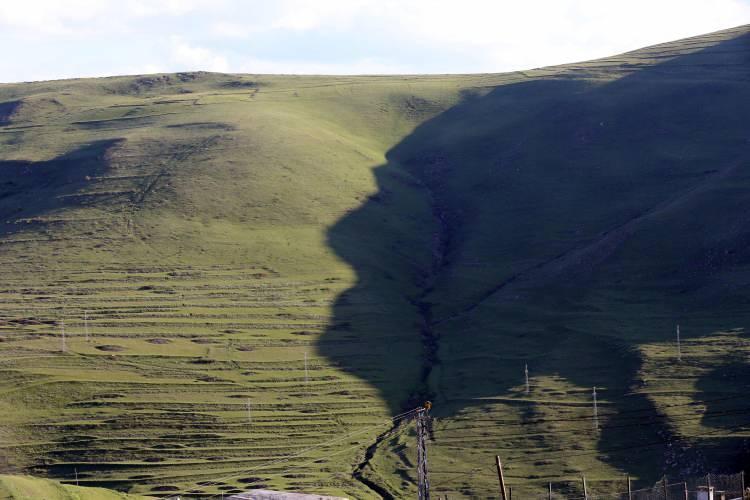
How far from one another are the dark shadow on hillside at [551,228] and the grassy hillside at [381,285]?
0.40 m

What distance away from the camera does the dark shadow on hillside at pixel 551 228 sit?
3935 inches

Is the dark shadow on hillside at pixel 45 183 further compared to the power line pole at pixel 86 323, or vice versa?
the dark shadow on hillside at pixel 45 183

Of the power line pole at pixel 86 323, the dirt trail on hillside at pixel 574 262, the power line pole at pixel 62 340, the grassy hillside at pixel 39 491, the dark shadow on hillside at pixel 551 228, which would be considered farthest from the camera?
the dirt trail on hillside at pixel 574 262

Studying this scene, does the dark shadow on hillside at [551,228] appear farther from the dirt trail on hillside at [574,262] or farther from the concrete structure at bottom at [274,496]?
the concrete structure at bottom at [274,496]

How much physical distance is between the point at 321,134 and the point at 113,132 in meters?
31.4

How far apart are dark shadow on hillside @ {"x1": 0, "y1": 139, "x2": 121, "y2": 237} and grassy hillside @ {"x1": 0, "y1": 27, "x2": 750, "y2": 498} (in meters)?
0.53

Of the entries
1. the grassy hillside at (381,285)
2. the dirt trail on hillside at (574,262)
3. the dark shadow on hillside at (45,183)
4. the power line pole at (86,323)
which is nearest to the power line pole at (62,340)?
A: the grassy hillside at (381,285)

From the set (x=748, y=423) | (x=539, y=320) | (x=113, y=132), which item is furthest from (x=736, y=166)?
(x=113, y=132)

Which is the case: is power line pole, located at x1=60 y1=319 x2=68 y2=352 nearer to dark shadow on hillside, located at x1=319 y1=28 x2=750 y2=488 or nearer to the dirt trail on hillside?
dark shadow on hillside, located at x1=319 y1=28 x2=750 y2=488

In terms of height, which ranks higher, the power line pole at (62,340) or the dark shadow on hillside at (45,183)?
the dark shadow on hillside at (45,183)

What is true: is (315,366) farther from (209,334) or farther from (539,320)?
(539,320)

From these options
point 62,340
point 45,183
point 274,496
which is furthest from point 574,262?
point 45,183

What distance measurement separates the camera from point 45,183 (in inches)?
6004

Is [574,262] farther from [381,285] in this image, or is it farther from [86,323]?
[86,323]
